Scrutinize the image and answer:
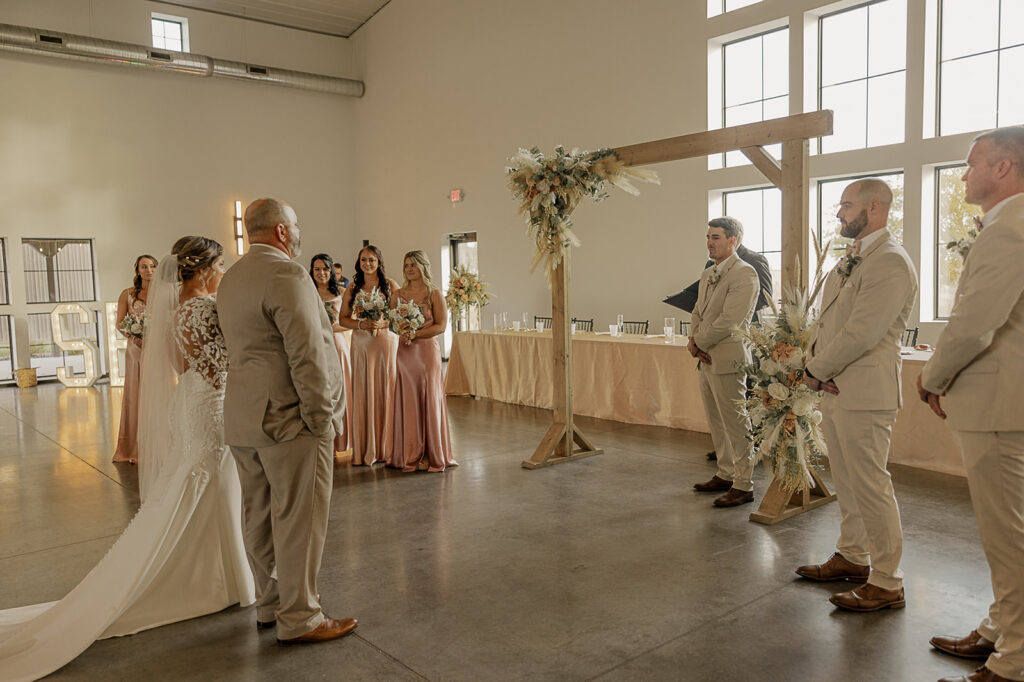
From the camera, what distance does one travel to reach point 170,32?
15633mm

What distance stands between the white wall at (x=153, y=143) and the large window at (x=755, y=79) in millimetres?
10794

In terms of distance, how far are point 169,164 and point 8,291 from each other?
155 inches

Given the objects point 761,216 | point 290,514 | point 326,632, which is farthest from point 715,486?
point 761,216

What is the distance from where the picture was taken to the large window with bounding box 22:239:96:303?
14125mm

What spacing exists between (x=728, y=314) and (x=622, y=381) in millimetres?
3322

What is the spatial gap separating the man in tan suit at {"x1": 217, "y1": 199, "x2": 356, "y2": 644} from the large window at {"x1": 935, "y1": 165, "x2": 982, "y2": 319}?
7304 millimetres

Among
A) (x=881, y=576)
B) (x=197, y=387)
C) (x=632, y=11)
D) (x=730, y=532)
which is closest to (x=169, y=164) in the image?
(x=632, y=11)

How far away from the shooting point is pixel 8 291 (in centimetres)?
1392

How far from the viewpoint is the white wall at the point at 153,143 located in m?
13.9

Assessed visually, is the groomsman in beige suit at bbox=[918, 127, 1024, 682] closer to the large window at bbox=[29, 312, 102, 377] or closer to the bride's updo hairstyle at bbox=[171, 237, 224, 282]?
the bride's updo hairstyle at bbox=[171, 237, 224, 282]

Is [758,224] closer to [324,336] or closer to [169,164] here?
[324,336]

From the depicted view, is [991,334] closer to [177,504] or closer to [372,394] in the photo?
[177,504]

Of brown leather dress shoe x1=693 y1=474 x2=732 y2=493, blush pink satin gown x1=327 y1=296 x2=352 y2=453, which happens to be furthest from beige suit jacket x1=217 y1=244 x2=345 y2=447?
blush pink satin gown x1=327 y1=296 x2=352 y2=453

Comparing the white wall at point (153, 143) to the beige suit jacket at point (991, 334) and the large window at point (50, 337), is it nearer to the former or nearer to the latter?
the large window at point (50, 337)
